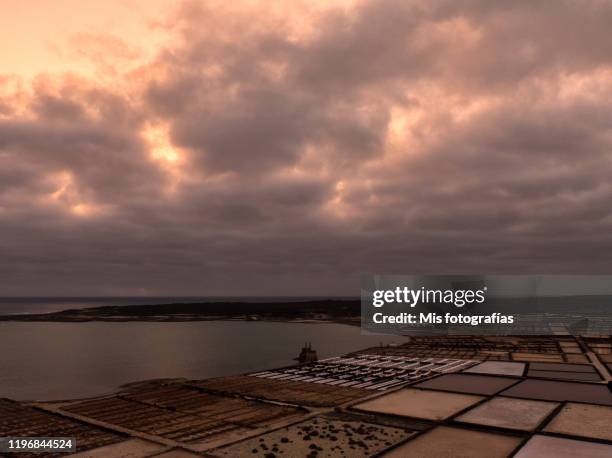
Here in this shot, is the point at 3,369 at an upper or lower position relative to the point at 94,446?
lower

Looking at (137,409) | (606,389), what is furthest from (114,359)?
(606,389)

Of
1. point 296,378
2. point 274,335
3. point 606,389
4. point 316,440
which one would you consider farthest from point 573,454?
point 274,335

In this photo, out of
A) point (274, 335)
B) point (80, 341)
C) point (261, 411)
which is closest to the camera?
point (261, 411)

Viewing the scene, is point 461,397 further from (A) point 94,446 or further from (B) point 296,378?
(A) point 94,446

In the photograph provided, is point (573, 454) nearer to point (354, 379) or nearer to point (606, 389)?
point (606, 389)

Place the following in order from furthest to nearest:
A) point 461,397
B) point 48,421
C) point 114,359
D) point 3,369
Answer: point 114,359 < point 3,369 < point 461,397 < point 48,421

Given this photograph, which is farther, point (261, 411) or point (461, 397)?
point (461, 397)
